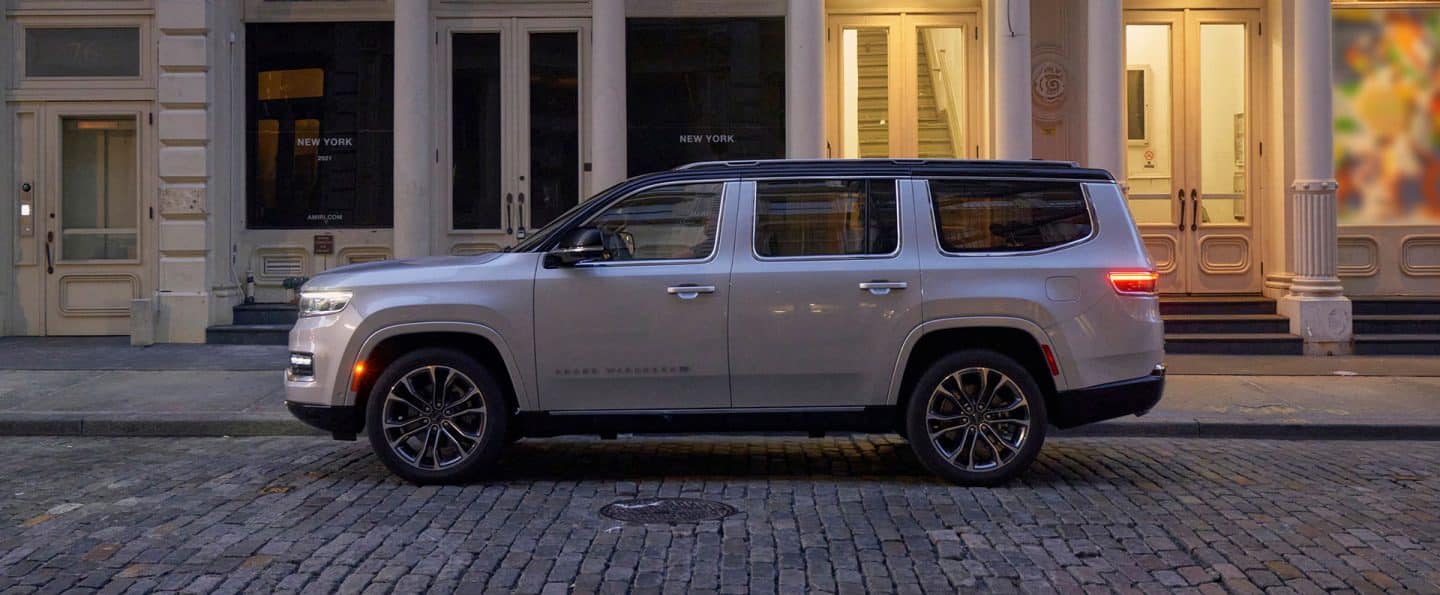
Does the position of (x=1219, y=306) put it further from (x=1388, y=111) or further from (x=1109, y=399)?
(x=1109, y=399)

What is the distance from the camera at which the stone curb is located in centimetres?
998

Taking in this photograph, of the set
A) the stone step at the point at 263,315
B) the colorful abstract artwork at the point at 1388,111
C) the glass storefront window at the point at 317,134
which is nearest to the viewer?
the stone step at the point at 263,315

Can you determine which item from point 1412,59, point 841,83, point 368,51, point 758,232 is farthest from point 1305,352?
point 368,51

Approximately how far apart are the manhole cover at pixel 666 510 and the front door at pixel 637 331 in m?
0.63

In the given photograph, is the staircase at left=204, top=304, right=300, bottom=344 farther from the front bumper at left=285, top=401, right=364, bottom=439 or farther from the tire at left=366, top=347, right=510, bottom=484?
the tire at left=366, top=347, right=510, bottom=484

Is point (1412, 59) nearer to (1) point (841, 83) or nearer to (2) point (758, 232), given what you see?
(1) point (841, 83)

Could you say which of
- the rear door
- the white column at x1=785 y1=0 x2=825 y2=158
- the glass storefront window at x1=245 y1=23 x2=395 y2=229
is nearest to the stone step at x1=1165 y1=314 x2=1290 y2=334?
the white column at x1=785 y1=0 x2=825 y2=158

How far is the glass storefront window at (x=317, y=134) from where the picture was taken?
15547 millimetres

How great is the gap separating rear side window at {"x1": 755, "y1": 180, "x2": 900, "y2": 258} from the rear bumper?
1.35 meters

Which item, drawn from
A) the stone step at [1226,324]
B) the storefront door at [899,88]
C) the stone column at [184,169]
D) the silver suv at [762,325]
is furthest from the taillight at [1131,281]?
the stone column at [184,169]

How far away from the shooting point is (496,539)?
6.27 metres

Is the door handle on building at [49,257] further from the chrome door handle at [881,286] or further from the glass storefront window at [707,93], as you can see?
the chrome door handle at [881,286]

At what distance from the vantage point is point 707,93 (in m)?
15.6

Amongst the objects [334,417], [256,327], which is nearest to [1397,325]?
[334,417]
